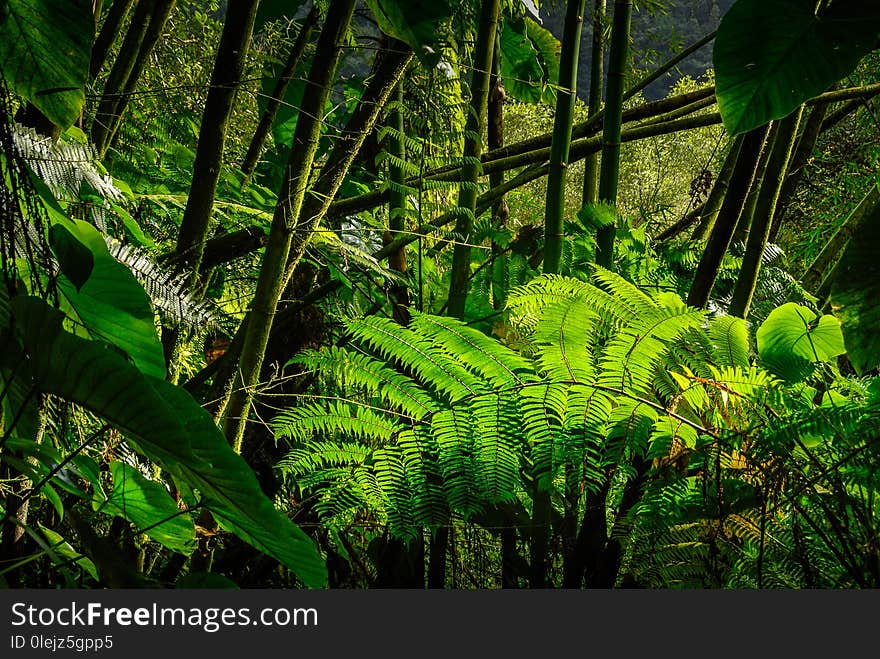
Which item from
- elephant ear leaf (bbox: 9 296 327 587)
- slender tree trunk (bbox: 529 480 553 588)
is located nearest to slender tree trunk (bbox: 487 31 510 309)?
slender tree trunk (bbox: 529 480 553 588)

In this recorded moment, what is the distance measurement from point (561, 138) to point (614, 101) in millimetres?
116

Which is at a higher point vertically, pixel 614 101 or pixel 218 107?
pixel 614 101

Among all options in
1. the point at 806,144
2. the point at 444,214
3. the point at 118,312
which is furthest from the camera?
the point at 806,144

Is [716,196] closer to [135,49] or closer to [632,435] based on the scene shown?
[632,435]

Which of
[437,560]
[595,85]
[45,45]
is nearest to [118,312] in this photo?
[45,45]

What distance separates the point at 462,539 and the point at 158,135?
4.52 ft

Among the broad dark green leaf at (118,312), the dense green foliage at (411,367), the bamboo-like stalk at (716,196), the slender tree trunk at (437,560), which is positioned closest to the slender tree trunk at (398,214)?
the dense green foliage at (411,367)

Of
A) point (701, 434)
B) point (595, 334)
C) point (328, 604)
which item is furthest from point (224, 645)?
point (595, 334)

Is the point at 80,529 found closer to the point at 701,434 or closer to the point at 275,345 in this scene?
the point at 701,434

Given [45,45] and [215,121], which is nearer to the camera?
[45,45]

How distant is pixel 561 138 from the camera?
1.34 meters

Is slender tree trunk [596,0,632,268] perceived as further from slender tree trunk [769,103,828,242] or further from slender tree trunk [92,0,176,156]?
slender tree trunk [92,0,176,156]

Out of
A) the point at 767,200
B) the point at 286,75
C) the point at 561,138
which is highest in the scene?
the point at 286,75

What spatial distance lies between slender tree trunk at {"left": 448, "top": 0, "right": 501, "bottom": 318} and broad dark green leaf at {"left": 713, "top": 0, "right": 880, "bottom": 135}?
28.5 inches
